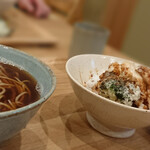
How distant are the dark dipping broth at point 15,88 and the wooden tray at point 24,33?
76 centimetres

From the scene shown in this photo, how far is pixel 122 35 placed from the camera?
11.6 feet

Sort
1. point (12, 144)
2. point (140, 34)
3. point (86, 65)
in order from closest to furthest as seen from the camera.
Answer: point (12, 144)
point (86, 65)
point (140, 34)

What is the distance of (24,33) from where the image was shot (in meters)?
1.59

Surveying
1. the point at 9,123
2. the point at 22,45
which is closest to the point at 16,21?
the point at 22,45

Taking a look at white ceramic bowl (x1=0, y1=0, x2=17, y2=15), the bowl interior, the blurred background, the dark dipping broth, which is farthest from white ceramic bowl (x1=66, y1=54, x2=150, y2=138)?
the blurred background

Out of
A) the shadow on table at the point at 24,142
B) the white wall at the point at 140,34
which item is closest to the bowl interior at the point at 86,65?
the shadow on table at the point at 24,142

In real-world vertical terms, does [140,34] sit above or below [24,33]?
below

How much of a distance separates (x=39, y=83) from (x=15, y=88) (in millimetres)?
59

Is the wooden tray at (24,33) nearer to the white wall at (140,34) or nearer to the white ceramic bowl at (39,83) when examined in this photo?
the white ceramic bowl at (39,83)

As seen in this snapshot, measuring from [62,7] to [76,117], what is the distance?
2.53m

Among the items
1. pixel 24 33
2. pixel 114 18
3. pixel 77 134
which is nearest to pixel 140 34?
pixel 114 18

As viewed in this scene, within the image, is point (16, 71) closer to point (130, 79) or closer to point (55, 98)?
point (55, 98)

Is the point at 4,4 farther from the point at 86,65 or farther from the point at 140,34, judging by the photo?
the point at 140,34

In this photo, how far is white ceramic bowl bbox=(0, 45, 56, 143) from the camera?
43 cm
